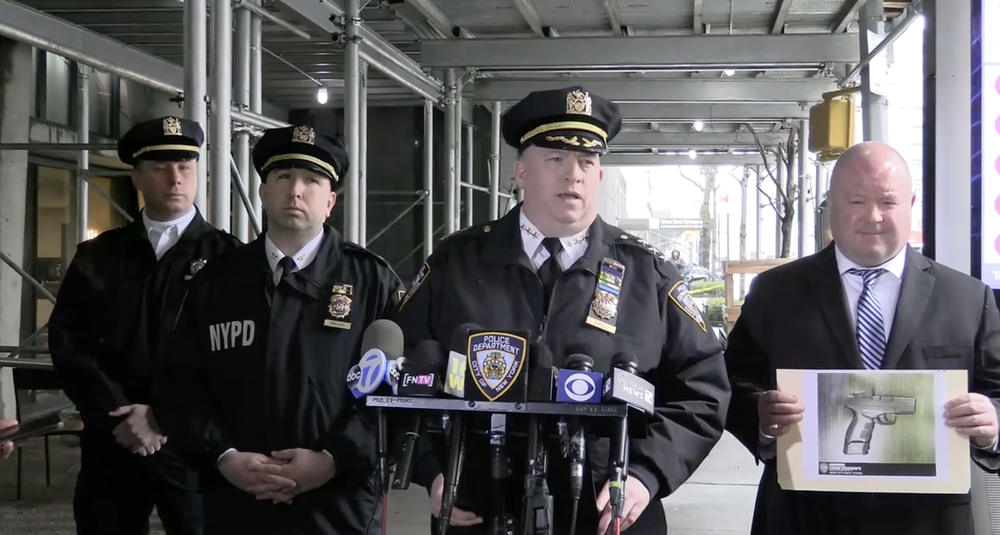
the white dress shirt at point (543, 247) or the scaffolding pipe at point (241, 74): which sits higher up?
the scaffolding pipe at point (241, 74)

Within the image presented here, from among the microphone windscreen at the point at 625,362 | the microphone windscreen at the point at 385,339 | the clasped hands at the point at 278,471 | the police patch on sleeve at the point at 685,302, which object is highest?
the police patch on sleeve at the point at 685,302

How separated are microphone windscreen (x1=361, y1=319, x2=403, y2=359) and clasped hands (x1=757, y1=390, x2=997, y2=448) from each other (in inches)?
32.0

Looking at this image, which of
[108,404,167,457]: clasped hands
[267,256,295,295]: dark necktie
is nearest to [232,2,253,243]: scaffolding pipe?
[108,404,167,457]: clasped hands

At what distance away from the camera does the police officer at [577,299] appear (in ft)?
5.61

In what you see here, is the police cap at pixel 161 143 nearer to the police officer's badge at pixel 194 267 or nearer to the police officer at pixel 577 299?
the police officer's badge at pixel 194 267

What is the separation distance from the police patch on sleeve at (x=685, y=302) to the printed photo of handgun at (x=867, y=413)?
0.34m

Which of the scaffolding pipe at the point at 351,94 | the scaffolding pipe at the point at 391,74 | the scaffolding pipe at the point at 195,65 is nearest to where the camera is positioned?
the scaffolding pipe at the point at 195,65

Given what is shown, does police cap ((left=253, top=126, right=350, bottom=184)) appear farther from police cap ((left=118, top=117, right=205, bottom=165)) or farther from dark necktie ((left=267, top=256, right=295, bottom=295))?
police cap ((left=118, top=117, right=205, bottom=165))

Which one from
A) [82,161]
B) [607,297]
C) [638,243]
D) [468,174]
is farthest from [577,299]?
[468,174]

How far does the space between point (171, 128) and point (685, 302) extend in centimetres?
186

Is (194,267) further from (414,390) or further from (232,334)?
(414,390)

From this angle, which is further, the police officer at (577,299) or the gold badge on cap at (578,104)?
the gold badge on cap at (578,104)

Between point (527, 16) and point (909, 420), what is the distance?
22.5 feet

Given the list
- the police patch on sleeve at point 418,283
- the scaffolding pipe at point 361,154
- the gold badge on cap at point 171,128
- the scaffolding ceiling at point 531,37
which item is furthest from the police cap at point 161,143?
the scaffolding ceiling at point 531,37
